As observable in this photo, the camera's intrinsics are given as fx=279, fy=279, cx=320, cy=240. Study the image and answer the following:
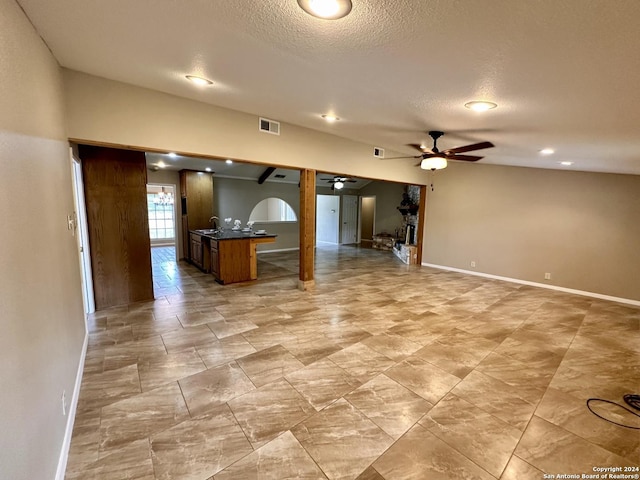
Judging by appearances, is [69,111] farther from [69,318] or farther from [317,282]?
[317,282]

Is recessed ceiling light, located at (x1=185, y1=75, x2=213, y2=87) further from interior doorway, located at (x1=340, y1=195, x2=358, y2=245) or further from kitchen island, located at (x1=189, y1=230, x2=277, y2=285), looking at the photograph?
interior doorway, located at (x1=340, y1=195, x2=358, y2=245)

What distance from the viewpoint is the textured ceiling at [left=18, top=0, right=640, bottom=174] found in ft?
4.65

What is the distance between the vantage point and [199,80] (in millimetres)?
2766

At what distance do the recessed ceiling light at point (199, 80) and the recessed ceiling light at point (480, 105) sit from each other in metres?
2.54

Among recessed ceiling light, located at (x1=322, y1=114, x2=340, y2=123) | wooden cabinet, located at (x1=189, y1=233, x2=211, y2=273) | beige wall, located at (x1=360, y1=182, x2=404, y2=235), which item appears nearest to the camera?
recessed ceiling light, located at (x1=322, y1=114, x2=340, y2=123)

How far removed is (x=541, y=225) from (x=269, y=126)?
5.83m

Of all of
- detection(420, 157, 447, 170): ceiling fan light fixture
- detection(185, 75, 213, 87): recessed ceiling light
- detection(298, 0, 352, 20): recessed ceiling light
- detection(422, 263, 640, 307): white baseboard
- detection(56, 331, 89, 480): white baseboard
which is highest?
detection(185, 75, 213, 87): recessed ceiling light

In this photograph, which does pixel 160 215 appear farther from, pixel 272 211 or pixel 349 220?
pixel 349 220

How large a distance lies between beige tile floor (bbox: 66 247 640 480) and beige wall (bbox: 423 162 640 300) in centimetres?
100

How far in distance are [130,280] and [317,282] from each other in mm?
3332

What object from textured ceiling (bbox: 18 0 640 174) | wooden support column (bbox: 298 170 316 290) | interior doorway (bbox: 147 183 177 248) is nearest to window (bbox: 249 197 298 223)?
interior doorway (bbox: 147 183 177 248)

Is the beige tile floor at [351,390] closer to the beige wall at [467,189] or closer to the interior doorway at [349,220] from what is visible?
the beige wall at [467,189]

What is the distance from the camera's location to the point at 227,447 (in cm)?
184

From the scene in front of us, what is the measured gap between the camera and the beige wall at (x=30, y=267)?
1151 mm
